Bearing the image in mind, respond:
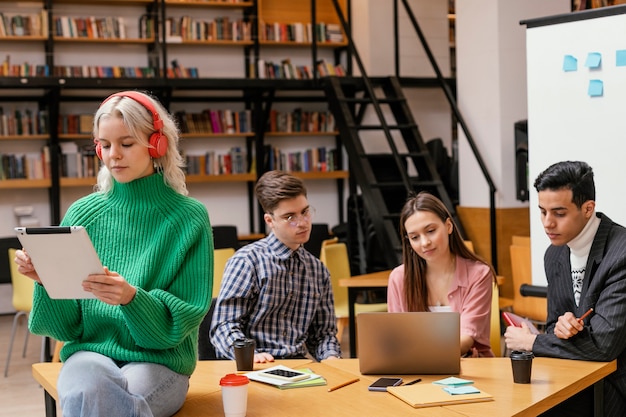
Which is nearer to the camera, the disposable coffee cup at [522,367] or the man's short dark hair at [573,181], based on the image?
the disposable coffee cup at [522,367]

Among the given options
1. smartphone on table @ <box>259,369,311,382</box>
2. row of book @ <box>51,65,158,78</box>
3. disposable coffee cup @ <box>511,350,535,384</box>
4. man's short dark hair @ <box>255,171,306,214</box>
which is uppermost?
row of book @ <box>51,65,158,78</box>

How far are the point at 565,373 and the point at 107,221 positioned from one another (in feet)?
4.49

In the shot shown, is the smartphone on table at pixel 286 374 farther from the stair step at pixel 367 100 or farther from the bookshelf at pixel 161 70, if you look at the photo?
the bookshelf at pixel 161 70

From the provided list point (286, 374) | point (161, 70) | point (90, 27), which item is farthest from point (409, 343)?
point (90, 27)

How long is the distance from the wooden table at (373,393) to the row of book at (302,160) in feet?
23.3

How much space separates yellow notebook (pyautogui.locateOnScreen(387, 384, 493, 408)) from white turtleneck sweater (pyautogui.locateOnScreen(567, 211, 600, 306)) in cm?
81

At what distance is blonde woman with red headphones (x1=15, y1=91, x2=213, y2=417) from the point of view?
2.20 metres

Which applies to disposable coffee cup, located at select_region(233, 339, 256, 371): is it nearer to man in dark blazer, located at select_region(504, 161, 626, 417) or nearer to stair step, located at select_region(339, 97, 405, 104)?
man in dark blazer, located at select_region(504, 161, 626, 417)

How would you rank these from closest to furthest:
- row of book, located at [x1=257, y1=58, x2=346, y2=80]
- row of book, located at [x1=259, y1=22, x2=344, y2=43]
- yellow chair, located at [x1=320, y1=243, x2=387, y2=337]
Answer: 1. yellow chair, located at [x1=320, y1=243, x2=387, y2=337]
2. row of book, located at [x1=257, y1=58, x2=346, y2=80]
3. row of book, located at [x1=259, y1=22, x2=344, y2=43]

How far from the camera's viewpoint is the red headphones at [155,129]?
2.31 meters

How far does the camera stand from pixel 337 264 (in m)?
5.91

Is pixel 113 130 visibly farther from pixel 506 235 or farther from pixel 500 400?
pixel 506 235

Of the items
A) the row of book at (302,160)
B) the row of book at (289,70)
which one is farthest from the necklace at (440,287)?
the row of book at (302,160)

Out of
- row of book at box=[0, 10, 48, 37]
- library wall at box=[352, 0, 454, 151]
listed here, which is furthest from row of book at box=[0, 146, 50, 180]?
library wall at box=[352, 0, 454, 151]
